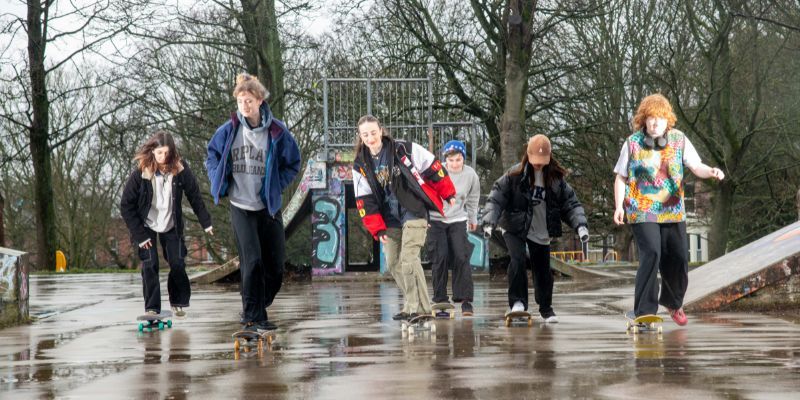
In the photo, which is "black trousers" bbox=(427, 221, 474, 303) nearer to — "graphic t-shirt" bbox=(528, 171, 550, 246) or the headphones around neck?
"graphic t-shirt" bbox=(528, 171, 550, 246)

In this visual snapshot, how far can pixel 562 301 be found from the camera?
1315cm

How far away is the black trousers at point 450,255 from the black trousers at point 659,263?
2.37 metres

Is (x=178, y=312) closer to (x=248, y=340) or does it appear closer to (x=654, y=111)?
(x=248, y=340)

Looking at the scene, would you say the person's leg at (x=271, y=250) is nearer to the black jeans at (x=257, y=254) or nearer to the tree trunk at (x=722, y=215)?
the black jeans at (x=257, y=254)

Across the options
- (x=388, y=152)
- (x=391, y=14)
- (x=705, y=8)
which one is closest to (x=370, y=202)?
(x=388, y=152)

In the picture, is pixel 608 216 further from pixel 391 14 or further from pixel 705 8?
pixel 391 14

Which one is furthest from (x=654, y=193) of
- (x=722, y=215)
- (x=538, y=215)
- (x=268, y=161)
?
(x=722, y=215)

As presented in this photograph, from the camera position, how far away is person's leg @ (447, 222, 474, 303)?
11.1 meters

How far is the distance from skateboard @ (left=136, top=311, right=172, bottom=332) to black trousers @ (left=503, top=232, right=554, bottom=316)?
2.91 meters

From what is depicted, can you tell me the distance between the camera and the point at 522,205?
10.0 meters

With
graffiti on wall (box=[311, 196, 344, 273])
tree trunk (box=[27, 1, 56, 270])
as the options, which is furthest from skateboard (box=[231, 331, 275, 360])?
tree trunk (box=[27, 1, 56, 270])

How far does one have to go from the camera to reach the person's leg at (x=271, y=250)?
870cm

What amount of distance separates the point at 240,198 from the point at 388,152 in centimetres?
152

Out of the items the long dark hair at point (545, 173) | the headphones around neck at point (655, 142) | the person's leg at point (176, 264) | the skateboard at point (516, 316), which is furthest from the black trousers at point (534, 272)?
the person's leg at point (176, 264)
